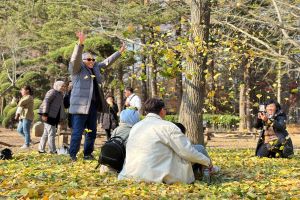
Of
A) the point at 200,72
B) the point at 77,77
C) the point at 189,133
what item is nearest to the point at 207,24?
the point at 200,72

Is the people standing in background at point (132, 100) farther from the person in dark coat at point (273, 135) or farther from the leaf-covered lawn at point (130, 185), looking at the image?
the person in dark coat at point (273, 135)

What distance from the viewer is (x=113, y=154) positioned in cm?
597

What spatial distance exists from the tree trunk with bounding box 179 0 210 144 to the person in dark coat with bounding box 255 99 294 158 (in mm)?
1191

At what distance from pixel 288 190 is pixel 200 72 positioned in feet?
14.6

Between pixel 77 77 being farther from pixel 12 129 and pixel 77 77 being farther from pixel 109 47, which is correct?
pixel 12 129

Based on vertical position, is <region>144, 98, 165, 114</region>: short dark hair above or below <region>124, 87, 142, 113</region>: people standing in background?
below

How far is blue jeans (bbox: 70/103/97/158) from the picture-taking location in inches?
311

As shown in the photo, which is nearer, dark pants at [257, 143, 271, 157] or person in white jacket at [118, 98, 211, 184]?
person in white jacket at [118, 98, 211, 184]

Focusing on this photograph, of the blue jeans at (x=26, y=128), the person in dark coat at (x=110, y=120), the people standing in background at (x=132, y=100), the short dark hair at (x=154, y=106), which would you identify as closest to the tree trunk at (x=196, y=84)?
the people standing in background at (x=132, y=100)

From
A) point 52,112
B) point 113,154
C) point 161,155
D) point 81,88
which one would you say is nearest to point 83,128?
point 81,88

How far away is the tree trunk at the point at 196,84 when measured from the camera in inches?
371

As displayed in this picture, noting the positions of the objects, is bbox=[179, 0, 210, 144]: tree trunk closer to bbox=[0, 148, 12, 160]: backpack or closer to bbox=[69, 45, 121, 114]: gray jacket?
bbox=[69, 45, 121, 114]: gray jacket

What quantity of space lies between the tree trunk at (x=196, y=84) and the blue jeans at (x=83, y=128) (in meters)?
2.09

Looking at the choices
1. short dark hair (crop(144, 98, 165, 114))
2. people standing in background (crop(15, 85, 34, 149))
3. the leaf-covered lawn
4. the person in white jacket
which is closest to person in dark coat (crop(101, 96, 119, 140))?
people standing in background (crop(15, 85, 34, 149))
